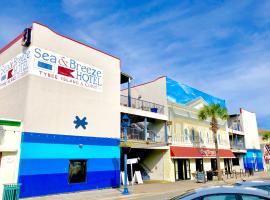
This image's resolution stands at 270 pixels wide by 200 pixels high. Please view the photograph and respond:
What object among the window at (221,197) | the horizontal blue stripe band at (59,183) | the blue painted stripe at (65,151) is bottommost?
the horizontal blue stripe band at (59,183)

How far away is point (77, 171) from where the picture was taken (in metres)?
20.5

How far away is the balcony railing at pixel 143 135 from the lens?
85.9ft

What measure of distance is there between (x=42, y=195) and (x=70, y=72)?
885cm

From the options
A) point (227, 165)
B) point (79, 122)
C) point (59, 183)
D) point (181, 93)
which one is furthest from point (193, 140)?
point (59, 183)

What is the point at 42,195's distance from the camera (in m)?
18.0

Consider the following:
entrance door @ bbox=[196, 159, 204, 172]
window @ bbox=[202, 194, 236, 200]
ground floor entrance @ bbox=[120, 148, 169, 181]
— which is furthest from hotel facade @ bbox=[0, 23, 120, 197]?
window @ bbox=[202, 194, 236, 200]

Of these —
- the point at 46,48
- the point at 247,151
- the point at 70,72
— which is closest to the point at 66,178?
the point at 70,72

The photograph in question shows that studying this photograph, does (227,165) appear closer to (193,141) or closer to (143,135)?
(193,141)

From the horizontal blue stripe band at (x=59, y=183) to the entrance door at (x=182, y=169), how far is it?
9651 millimetres

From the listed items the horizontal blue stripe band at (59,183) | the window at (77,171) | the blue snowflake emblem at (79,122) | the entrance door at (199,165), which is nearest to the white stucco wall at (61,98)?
the blue snowflake emblem at (79,122)

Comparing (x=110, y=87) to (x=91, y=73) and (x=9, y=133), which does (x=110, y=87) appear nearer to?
(x=91, y=73)

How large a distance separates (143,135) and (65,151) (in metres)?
10.1

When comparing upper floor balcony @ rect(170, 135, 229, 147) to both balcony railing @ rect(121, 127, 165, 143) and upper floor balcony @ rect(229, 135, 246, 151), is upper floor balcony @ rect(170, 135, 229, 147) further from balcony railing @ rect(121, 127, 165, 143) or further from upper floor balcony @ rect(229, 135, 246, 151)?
upper floor balcony @ rect(229, 135, 246, 151)

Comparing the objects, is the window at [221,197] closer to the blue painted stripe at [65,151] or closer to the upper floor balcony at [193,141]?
the blue painted stripe at [65,151]
